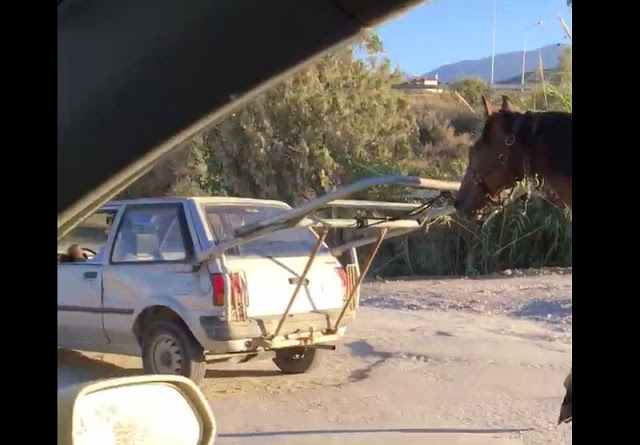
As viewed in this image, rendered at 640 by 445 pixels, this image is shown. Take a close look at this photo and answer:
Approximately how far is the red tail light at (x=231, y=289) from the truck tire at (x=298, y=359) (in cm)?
134

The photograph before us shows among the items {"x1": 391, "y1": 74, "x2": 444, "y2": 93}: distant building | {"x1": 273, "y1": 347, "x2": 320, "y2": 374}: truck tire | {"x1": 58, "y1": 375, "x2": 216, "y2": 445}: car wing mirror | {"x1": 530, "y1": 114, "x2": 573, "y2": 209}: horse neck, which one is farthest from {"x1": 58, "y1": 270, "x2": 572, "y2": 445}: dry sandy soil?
{"x1": 391, "y1": 74, "x2": 444, "y2": 93}: distant building

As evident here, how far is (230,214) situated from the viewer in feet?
25.9

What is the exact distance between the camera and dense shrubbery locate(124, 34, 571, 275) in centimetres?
1570

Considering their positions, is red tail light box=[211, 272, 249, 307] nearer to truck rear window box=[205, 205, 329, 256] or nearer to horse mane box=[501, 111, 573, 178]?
truck rear window box=[205, 205, 329, 256]

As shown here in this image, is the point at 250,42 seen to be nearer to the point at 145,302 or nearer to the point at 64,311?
the point at 145,302

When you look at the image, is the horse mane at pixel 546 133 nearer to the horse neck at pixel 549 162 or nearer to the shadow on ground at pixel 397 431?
the horse neck at pixel 549 162

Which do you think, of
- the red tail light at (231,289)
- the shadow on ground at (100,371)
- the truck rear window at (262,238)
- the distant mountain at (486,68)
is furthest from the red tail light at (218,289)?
the distant mountain at (486,68)

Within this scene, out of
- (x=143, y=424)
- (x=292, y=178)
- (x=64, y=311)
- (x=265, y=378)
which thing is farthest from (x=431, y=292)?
(x=143, y=424)

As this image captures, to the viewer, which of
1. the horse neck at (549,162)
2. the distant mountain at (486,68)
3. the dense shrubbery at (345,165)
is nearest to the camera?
the horse neck at (549,162)

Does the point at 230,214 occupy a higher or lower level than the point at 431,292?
higher

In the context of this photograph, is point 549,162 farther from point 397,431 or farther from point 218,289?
point 218,289

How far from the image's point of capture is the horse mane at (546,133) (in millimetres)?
4797

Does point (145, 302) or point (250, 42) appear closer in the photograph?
point (250, 42)

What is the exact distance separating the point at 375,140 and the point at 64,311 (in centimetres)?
984
